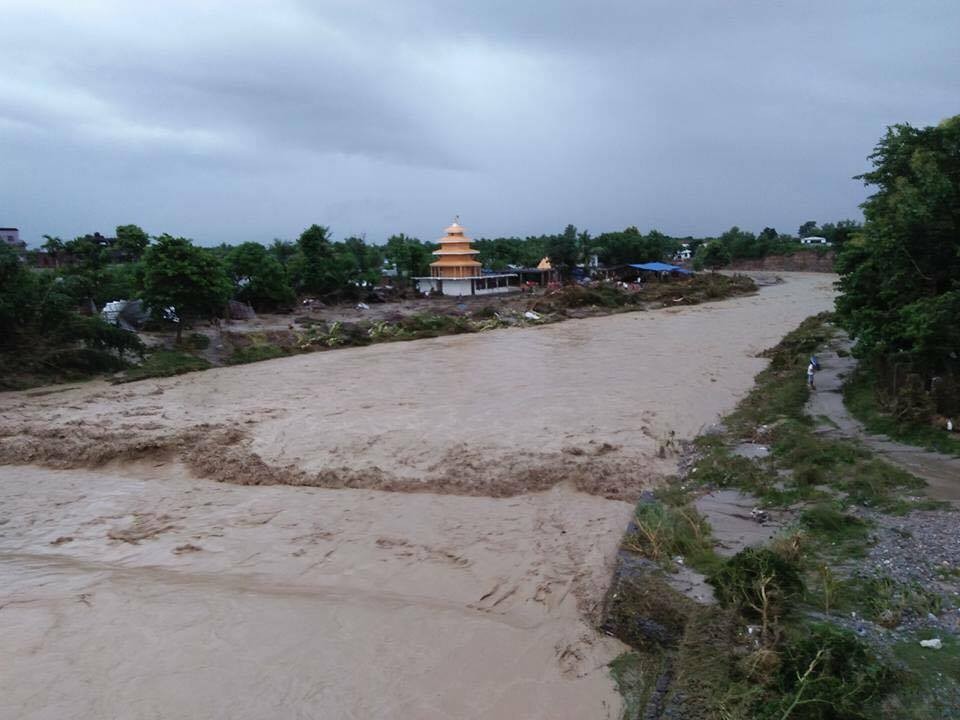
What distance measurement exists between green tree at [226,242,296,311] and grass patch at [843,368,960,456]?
2598 cm

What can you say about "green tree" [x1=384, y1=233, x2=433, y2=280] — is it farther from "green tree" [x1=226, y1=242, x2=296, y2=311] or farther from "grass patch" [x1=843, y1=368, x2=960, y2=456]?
"grass patch" [x1=843, y1=368, x2=960, y2=456]

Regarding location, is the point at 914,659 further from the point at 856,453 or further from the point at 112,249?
the point at 112,249

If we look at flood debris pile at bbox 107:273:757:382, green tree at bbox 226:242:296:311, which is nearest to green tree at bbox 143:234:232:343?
flood debris pile at bbox 107:273:757:382

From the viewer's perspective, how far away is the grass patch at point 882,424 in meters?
8.52

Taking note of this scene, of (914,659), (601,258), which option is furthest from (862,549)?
(601,258)

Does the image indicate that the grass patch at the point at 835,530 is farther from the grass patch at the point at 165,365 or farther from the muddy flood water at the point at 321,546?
the grass patch at the point at 165,365

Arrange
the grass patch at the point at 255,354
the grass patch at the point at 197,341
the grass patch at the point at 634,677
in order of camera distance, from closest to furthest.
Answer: the grass patch at the point at 634,677
the grass patch at the point at 255,354
the grass patch at the point at 197,341

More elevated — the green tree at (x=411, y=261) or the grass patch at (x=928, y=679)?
the green tree at (x=411, y=261)

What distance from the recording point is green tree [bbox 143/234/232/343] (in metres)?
20.8

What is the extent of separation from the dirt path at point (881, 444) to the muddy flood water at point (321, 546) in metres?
2.09

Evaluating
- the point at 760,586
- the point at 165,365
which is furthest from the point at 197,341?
the point at 760,586

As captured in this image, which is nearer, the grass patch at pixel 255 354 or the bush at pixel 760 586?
the bush at pixel 760 586

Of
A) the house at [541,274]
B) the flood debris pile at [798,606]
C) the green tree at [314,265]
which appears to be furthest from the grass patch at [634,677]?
the house at [541,274]

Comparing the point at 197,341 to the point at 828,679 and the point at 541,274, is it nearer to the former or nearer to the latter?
the point at 828,679
